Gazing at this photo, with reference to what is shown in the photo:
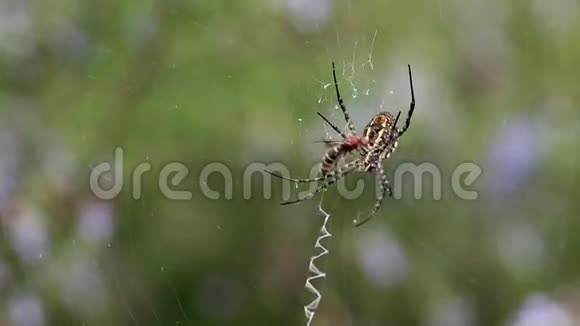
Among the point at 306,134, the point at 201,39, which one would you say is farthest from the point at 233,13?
the point at 306,134

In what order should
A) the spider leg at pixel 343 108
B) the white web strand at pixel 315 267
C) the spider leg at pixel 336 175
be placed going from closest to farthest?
the spider leg at pixel 343 108 → the spider leg at pixel 336 175 → the white web strand at pixel 315 267

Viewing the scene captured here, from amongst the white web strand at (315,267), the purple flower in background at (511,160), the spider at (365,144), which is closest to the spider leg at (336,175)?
the spider at (365,144)

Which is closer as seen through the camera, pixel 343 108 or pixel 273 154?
pixel 343 108

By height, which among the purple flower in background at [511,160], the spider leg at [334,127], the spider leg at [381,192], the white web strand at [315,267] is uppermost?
the spider leg at [334,127]

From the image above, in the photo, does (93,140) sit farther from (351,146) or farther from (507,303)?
(507,303)

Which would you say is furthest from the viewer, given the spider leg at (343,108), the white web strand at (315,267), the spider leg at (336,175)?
the white web strand at (315,267)

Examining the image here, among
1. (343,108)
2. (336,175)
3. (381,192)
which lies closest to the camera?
(343,108)

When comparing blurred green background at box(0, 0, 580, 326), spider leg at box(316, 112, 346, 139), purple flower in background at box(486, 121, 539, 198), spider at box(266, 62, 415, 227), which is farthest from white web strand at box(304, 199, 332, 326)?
purple flower in background at box(486, 121, 539, 198)

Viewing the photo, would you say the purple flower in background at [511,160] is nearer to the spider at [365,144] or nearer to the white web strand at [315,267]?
the spider at [365,144]

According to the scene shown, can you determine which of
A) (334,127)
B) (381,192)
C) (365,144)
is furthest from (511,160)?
(334,127)

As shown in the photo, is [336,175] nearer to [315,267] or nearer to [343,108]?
[343,108]
